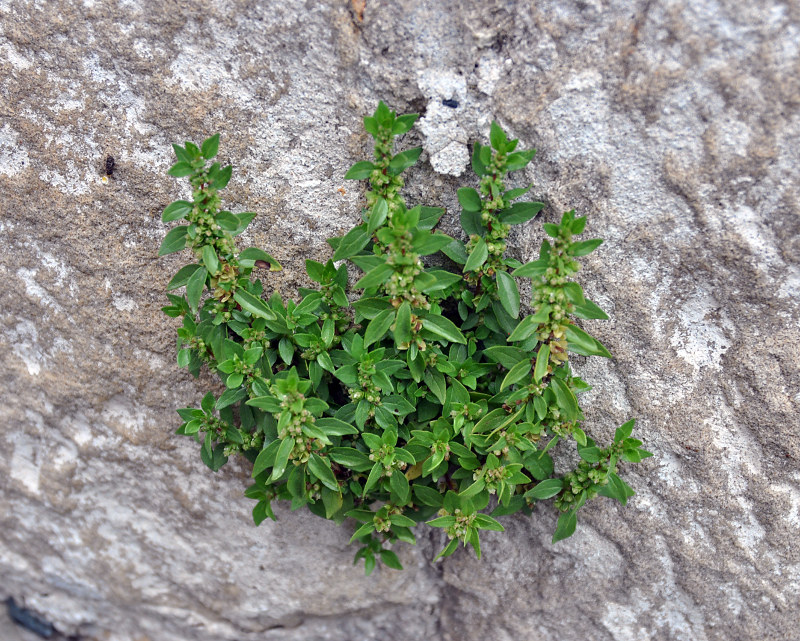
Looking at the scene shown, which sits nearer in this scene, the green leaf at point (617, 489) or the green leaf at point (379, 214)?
the green leaf at point (379, 214)

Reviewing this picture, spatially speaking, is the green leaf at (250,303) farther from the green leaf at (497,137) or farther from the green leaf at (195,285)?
the green leaf at (497,137)

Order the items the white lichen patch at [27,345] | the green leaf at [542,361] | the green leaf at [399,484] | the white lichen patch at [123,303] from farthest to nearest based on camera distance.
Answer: the white lichen patch at [27,345], the white lichen patch at [123,303], the green leaf at [399,484], the green leaf at [542,361]

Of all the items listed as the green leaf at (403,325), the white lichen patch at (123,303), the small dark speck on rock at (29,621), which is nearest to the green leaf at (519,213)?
the green leaf at (403,325)

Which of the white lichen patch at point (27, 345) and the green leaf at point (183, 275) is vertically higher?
the green leaf at point (183, 275)

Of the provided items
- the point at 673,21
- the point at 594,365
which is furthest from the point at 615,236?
the point at 673,21

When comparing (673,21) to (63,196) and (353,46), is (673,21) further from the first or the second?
(63,196)

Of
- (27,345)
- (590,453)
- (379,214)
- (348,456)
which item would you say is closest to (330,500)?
(348,456)

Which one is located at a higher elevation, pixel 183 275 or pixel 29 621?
pixel 183 275

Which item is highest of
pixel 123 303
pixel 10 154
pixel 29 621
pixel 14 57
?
pixel 14 57

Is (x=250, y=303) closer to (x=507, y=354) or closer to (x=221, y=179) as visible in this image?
(x=221, y=179)
